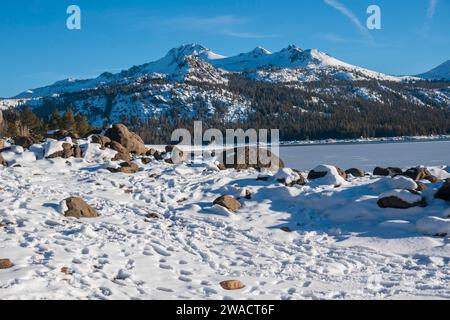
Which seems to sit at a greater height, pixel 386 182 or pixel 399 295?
pixel 386 182

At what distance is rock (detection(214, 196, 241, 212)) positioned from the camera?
52.2ft

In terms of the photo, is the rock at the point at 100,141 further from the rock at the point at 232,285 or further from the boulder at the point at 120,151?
the rock at the point at 232,285

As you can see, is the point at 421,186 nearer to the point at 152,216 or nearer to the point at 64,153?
the point at 152,216

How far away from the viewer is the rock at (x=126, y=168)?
21.6 m

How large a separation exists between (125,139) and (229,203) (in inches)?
590

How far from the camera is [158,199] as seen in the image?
17188 mm

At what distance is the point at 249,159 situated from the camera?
27156 mm

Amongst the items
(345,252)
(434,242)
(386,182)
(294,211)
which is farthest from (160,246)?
(386,182)

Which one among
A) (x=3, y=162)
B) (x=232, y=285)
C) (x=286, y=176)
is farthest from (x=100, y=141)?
(x=232, y=285)

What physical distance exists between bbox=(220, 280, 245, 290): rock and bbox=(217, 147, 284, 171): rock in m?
16.4

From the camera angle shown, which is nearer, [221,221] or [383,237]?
[383,237]

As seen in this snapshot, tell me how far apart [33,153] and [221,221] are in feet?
45.3

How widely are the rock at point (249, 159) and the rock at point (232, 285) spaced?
1642cm
